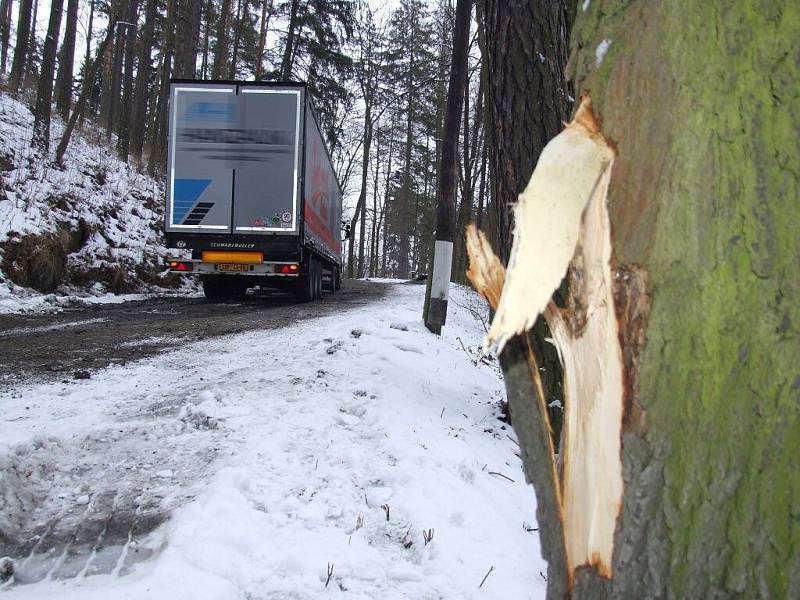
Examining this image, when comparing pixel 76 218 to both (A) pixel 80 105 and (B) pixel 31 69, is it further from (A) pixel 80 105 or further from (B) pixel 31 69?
(B) pixel 31 69

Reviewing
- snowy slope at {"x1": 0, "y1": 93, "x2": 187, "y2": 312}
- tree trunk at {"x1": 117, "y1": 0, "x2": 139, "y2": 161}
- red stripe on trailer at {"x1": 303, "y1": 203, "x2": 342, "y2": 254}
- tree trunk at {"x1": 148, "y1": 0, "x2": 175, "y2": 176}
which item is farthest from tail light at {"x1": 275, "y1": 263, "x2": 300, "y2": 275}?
tree trunk at {"x1": 117, "y1": 0, "x2": 139, "y2": 161}

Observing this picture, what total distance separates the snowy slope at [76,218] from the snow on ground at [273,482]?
522 centimetres

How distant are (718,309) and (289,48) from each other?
65.6ft

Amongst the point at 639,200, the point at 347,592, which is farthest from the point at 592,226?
the point at 347,592

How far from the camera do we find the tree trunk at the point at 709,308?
0.93m

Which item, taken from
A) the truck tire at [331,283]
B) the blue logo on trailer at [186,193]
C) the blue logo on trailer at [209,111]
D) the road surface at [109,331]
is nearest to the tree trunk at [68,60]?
the truck tire at [331,283]

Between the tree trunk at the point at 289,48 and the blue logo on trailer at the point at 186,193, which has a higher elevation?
the tree trunk at the point at 289,48

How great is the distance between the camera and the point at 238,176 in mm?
8695

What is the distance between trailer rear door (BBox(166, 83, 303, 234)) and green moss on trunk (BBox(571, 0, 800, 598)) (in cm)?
834

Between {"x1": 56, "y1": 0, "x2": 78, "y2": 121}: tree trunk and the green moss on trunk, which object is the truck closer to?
the green moss on trunk

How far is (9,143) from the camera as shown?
10797 millimetres

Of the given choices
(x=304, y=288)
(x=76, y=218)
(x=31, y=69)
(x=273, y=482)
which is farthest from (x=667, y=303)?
(x=31, y=69)

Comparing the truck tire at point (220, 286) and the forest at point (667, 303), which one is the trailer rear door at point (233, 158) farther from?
the forest at point (667, 303)

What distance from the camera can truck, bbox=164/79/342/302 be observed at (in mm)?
8531
